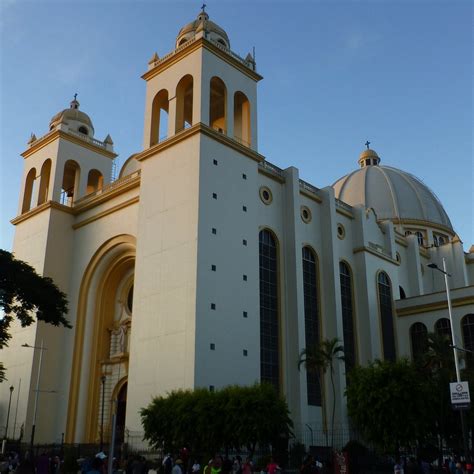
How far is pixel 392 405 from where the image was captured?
75.2 feet

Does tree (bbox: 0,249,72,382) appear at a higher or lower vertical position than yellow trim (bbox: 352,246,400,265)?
lower

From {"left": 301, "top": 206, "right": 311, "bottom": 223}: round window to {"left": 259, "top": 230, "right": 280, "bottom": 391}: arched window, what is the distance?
3.18 metres

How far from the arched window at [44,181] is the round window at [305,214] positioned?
17883mm

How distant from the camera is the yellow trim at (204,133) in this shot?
31.2m

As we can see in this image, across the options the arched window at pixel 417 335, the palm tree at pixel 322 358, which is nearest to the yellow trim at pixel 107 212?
the palm tree at pixel 322 358

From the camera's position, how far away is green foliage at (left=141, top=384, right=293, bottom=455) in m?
22.5

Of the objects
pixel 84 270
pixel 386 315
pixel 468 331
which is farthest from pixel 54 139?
pixel 468 331

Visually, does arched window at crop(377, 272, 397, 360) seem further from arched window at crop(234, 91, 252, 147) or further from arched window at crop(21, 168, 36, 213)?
arched window at crop(21, 168, 36, 213)

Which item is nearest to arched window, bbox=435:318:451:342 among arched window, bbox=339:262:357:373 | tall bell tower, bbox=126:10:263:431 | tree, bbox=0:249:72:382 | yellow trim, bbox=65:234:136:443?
arched window, bbox=339:262:357:373

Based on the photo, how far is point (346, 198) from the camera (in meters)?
57.5

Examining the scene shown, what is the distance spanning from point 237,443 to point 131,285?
684 inches

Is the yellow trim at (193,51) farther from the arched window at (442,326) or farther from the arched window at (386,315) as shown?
the arched window at (442,326)

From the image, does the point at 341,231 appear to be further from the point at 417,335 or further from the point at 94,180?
the point at 94,180

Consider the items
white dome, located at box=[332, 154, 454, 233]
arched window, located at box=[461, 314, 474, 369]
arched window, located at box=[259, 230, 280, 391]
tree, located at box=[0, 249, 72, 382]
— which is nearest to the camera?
tree, located at box=[0, 249, 72, 382]
